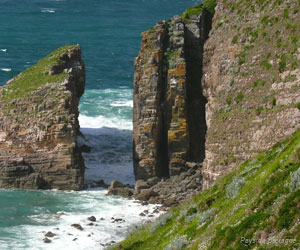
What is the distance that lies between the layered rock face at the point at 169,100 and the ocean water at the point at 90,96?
4.19 metres

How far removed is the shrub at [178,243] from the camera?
21594 mm

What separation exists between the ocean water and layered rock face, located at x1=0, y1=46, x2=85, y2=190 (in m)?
1.66

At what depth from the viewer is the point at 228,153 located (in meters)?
41.1

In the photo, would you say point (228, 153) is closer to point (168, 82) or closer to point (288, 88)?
point (288, 88)

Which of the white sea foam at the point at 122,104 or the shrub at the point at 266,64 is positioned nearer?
the shrub at the point at 266,64

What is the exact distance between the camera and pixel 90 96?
306 ft

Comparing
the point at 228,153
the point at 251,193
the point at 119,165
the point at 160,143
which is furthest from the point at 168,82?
the point at 251,193

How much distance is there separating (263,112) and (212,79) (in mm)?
8785

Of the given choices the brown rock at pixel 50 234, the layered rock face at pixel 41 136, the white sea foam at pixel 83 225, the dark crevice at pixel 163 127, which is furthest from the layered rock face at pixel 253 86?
the layered rock face at pixel 41 136

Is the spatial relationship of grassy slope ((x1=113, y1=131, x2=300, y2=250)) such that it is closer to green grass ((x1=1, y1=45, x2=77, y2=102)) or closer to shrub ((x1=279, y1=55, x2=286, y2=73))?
shrub ((x1=279, y1=55, x2=286, y2=73))

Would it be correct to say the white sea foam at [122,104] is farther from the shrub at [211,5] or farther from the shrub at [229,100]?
the shrub at [229,100]

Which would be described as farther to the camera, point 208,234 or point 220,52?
point 220,52

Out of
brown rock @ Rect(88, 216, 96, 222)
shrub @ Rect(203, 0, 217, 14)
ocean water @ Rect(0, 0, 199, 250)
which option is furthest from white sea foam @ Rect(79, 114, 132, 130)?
brown rock @ Rect(88, 216, 96, 222)

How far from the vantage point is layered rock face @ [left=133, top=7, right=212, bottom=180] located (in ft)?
179
